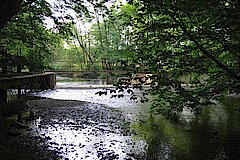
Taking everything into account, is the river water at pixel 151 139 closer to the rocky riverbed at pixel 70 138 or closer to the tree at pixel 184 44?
the rocky riverbed at pixel 70 138

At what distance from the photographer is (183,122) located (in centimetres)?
968

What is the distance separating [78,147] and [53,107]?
22.3ft

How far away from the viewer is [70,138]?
7016 mm

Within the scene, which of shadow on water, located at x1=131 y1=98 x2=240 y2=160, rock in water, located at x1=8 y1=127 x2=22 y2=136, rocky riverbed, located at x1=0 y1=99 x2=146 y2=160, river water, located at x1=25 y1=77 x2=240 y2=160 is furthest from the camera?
rock in water, located at x1=8 y1=127 x2=22 y2=136

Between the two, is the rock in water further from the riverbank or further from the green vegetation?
the green vegetation

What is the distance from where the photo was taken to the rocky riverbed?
5559mm

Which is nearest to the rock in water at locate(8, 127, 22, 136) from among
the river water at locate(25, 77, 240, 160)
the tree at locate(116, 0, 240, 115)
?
the river water at locate(25, 77, 240, 160)

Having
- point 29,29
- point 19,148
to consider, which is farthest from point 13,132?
point 29,29

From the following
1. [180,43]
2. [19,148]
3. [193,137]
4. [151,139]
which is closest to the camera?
[180,43]

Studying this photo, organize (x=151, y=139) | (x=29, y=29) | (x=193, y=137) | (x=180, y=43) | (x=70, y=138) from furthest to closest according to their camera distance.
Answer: (x=29, y=29) < (x=193, y=137) < (x=151, y=139) < (x=70, y=138) < (x=180, y=43)

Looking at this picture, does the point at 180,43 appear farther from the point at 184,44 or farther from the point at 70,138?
the point at 70,138

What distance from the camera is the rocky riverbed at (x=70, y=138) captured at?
5.56 metres

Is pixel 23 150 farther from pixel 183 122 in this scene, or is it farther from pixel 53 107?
pixel 53 107

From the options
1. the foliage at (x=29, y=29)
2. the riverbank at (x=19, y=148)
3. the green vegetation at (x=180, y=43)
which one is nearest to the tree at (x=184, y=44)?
the green vegetation at (x=180, y=43)
